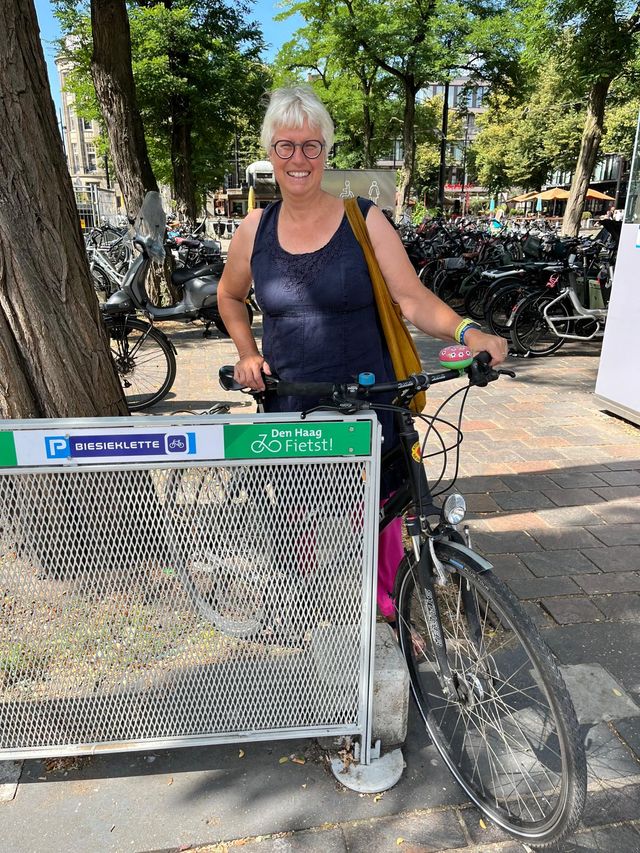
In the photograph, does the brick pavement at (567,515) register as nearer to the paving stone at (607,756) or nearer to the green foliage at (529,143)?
the paving stone at (607,756)

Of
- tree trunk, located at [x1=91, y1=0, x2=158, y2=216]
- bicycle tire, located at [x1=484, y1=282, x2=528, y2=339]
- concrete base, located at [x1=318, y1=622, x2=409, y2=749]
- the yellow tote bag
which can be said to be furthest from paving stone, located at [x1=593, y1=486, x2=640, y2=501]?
tree trunk, located at [x1=91, y1=0, x2=158, y2=216]

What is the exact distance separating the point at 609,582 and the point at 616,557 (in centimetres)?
27

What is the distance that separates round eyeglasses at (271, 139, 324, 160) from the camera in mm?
2102

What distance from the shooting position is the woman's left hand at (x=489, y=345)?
187cm

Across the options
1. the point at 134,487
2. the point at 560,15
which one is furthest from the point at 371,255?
the point at 560,15

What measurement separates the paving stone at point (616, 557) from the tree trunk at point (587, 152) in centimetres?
1197

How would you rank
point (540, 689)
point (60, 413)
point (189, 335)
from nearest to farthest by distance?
point (540, 689), point (60, 413), point (189, 335)

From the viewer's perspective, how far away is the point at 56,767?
2180mm

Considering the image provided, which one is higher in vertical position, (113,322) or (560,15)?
(560,15)

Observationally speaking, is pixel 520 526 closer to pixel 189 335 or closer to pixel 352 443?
pixel 352 443

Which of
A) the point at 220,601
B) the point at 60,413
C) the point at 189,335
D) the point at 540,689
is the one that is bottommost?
the point at 189,335

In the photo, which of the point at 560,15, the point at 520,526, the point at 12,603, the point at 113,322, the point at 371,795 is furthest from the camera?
the point at 560,15

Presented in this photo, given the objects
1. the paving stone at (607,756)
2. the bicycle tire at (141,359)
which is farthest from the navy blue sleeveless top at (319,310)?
the bicycle tire at (141,359)

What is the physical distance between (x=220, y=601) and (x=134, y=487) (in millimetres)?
432
